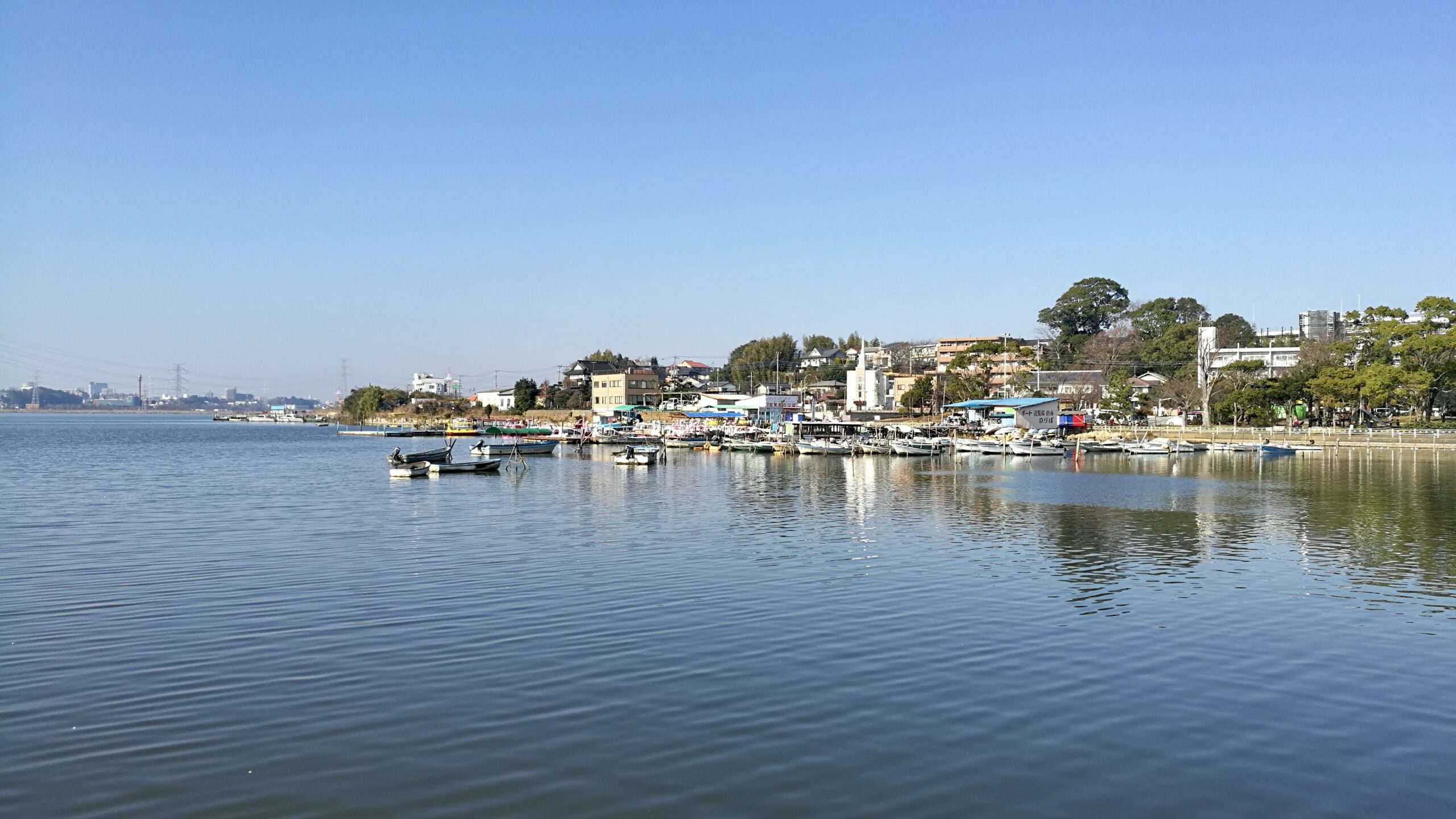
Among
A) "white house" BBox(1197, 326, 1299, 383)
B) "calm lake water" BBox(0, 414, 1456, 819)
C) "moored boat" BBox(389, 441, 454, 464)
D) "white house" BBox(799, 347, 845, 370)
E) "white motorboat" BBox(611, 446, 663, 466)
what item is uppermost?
"white house" BBox(799, 347, 845, 370)

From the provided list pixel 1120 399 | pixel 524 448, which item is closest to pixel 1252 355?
pixel 1120 399

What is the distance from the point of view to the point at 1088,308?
114438 millimetres

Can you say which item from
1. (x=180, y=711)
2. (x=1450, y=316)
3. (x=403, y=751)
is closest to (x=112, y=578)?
(x=180, y=711)

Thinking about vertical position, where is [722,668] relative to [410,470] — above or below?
below

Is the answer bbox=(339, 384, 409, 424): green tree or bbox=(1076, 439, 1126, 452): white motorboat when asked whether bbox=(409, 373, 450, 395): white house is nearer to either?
bbox=(339, 384, 409, 424): green tree

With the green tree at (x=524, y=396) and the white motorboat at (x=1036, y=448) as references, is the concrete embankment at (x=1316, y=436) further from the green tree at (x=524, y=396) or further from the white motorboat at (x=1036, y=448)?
the green tree at (x=524, y=396)

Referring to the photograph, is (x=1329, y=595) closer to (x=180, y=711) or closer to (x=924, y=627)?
(x=924, y=627)

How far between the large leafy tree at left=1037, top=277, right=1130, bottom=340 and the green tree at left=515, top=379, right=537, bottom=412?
64.2m

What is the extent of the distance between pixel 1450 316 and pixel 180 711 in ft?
267

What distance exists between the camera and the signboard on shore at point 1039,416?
80.2 metres

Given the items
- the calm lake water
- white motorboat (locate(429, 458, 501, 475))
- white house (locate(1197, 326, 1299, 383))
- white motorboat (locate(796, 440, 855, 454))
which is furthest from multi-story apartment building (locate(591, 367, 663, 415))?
the calm lake water

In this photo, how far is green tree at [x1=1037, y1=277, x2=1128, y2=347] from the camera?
114 metres

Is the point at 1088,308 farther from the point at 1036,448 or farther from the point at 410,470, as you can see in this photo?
the point at 410,470

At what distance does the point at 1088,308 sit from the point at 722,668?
111m
